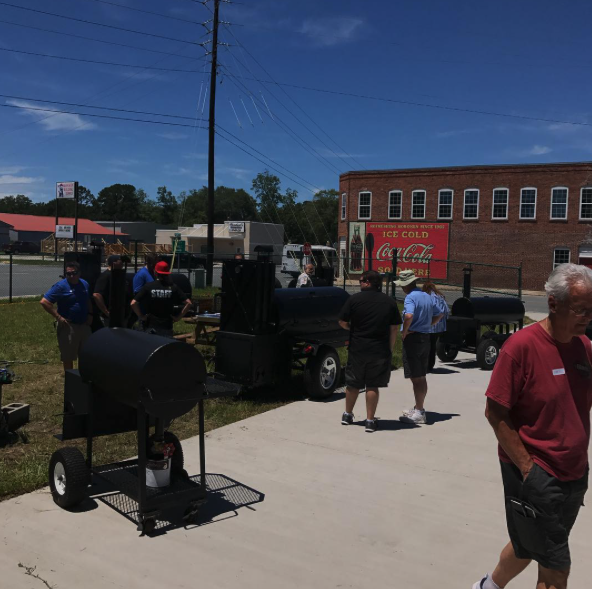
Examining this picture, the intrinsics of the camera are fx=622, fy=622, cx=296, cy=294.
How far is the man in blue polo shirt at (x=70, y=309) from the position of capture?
7.93 m

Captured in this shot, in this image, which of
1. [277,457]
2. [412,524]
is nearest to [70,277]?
[277,457]

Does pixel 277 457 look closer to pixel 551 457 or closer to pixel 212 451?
pixel 212 451

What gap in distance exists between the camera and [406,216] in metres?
44.2

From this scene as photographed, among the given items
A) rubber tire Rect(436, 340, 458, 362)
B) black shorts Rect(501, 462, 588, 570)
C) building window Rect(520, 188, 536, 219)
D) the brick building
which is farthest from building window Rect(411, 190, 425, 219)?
black shorts Rect(501, 462, 588, 570)

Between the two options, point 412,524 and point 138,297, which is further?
point 138,297

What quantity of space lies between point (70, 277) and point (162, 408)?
4316 mm

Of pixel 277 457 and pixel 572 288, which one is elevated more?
pixel 572 288

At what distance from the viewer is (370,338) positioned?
22.8 feet

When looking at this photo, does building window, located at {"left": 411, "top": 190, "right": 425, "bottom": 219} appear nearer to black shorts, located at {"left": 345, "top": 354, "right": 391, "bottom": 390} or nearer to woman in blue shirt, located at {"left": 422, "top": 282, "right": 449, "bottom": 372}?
woman in blue shirt, located at {"left": 422, "top": 282, "right": 449, "bottom": 372}

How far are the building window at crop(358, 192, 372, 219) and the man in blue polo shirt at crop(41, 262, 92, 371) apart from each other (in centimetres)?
3853

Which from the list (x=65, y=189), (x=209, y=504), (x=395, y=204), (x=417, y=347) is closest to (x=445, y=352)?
(x=417, y=347)

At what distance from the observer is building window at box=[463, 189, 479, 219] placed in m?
41.8

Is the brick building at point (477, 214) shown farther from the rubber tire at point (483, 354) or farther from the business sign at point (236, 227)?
the rubber tire at point (483, 354)

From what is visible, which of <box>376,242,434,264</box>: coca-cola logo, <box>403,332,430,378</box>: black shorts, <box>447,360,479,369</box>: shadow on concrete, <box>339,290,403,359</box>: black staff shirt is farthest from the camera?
<box>376,242,434,264</box>: coca-cola logo
